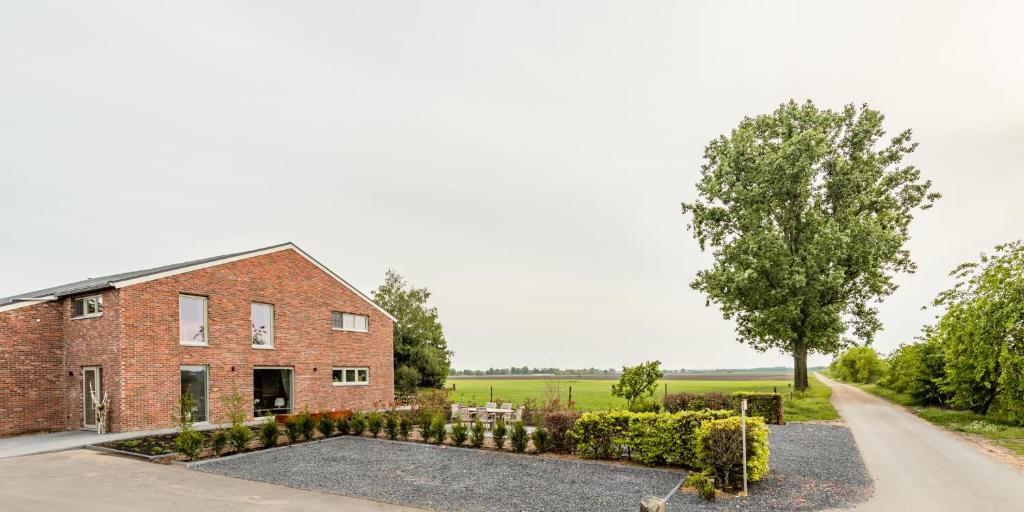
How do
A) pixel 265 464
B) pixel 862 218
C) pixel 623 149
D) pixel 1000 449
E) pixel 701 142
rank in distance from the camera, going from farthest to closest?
pixel 701 142
pixel 862 218
pixel 623 149
pixel 1000 449
pixel 265 464

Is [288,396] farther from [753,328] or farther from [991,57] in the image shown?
[991,57]

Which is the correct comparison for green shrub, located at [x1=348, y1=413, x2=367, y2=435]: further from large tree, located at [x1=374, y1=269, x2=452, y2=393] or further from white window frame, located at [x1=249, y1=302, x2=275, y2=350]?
large tree, located at [x1=374, y1=269, x2=452, y2=393]

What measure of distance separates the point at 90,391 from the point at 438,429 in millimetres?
12331

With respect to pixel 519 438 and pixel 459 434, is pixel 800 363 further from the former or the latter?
pixel 459 434

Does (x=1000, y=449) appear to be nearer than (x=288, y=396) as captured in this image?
Yes

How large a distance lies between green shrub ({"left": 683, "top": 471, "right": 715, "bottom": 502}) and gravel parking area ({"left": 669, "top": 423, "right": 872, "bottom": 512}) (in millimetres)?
136

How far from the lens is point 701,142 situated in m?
32.2

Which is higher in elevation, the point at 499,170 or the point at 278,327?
the point at 499,170

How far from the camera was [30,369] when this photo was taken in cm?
Result: 1853

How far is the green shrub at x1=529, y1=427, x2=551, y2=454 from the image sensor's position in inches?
558

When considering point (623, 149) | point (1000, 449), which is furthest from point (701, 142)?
point (1000, 449)

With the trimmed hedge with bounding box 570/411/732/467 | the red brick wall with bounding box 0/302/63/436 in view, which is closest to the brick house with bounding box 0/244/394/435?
the red brick wall with bounding box 0/302/63/436

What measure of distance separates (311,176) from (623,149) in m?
12.6

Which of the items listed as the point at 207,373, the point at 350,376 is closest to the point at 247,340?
the point at 207,373
